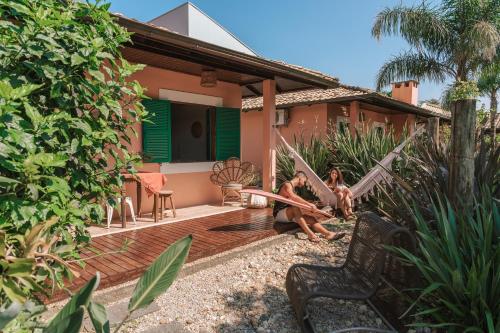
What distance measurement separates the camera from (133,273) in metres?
2.94

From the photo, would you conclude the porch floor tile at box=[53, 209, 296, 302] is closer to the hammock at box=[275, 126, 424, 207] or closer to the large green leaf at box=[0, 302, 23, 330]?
the hammock at box=[275, 126, 424, 207]

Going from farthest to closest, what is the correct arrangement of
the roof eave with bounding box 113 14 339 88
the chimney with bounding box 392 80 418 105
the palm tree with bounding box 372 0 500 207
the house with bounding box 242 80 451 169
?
1. the chimney with bounding box 392 80 418 105
2. the palm tree with bounding box 372 0 500 207
3. the house with bounding box 242 80 451 169
4. the roof eave with bounding box 113 14 339 88

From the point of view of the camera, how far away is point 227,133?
21.5ft

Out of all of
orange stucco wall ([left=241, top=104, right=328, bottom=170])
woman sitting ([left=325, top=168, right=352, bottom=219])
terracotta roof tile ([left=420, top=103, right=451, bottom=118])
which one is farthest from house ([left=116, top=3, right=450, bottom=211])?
terracotta roof tile ([left=420, top=103, right=451, bottom=118])

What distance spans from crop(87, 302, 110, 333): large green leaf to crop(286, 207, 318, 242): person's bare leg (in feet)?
12.4

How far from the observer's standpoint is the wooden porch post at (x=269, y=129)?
595 cm

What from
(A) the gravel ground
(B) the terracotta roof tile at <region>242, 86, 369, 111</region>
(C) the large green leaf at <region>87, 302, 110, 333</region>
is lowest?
(A) the gravel ground

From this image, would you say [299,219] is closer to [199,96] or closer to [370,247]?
[370,247]

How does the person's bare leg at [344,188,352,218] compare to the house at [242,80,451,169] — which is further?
the house at [242,80,451,169]

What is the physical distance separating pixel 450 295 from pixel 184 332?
1825 millimetres

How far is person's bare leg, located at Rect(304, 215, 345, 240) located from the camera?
4465 millimetres

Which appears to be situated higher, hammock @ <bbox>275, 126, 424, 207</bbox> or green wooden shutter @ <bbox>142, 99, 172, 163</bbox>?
green wooden shutter @ <bbox>142, 99, 172, 163</bbox>

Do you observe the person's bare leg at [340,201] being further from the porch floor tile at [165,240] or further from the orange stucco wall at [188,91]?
the orange stucco wall at [188,91]

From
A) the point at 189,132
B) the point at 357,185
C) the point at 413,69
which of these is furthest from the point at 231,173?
the point at 413,69
